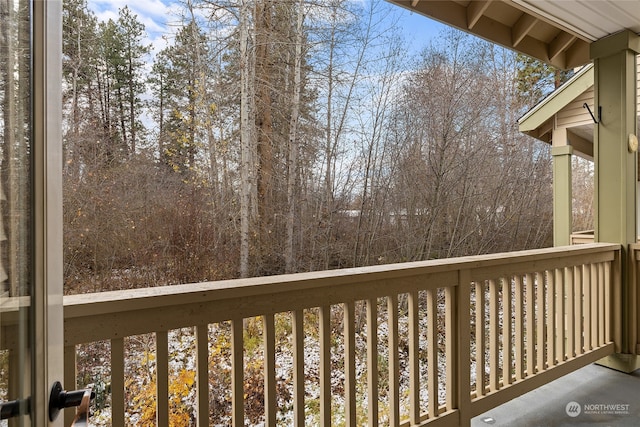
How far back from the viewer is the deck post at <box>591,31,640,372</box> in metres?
2.83

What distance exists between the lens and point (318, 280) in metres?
1.46

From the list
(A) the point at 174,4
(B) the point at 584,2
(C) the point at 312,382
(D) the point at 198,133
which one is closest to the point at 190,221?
(D) the point at 198,133

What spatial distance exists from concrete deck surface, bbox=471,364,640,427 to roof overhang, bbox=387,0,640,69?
2595 mm

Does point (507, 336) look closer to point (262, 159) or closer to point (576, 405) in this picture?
point (576, 405)

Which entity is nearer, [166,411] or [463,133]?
[166,411]

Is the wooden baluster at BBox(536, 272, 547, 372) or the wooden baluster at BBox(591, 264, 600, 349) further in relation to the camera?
the wooden baluster at BBox(591, 264, 600, 349)

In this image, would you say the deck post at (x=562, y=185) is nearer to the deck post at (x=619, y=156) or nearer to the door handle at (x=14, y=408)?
the deck post at (x=619, y=156)


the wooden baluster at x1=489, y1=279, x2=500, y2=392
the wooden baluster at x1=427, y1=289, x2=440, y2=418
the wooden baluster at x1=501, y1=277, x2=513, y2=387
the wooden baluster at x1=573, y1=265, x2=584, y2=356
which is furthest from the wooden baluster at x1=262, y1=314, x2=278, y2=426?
the wooden baluster at x1=573, y1=265, x2=584, y2=356

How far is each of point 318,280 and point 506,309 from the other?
1.31m

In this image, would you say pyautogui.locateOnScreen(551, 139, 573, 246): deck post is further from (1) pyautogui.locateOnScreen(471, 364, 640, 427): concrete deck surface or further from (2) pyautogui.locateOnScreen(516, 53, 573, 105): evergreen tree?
(2) pyautogui.locateOnScreen(516, 53, 573, 105): evergreen tree

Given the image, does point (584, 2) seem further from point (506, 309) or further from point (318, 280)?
point (318, 280)

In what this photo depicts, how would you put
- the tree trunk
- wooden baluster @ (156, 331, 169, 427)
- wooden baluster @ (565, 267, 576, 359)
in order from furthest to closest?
the tree trunk, wooden baluster @ (565, 267, 576, 359), wooden baluster @ (156, 331, 169, 427)

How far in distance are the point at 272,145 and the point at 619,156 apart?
11.9 feet

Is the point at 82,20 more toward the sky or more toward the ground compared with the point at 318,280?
more toward the sky
